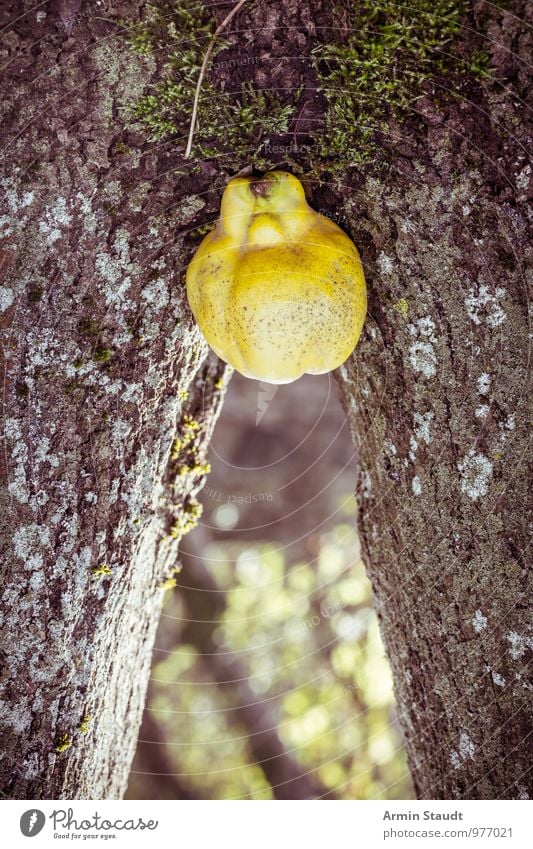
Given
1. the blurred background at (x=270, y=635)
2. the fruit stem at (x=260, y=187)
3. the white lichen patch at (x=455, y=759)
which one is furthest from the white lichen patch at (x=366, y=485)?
the blurred background at (x=270, y=635)

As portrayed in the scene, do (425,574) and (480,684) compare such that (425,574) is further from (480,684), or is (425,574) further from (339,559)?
(339,559)

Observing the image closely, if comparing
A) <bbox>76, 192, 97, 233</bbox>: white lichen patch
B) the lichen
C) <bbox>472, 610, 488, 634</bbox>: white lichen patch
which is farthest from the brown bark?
<bbox>76, 192, 97, 233</bbox>: white lichen patch

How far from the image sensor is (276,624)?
347cm

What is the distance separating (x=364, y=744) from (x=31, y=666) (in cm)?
294

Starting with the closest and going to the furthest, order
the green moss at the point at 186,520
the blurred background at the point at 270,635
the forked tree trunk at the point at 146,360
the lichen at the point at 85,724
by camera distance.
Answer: the forked tree trunk at the point at 146,360 < the lichen at the point at 85,724 < the green moss at the point at 186,520 < the blurred background at the point at 270,635

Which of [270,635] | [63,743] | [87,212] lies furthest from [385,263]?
[270,635]

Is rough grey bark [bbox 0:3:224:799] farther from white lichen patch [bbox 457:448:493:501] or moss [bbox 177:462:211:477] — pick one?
white lichen patch [bbox 457:448:493:501]

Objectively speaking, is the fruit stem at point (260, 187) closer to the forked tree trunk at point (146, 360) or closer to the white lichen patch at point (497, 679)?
the forked tree trunk at point (146, 360)

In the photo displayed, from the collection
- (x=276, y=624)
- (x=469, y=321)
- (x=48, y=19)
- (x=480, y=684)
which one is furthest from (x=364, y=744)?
(x=48, y=19)

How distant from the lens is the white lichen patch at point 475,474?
1.30m

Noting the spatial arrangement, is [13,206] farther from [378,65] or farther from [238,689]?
[238,689]

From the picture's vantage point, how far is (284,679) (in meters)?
3.49

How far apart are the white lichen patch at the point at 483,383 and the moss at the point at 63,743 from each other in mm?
1146

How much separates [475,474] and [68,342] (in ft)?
2.95
